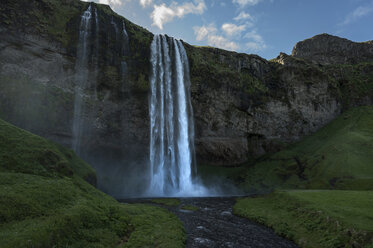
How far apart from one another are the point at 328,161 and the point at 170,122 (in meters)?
36.7

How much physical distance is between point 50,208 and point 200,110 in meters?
47.0

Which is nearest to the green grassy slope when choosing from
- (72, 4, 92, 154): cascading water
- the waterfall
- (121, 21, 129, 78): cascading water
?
the waterfall

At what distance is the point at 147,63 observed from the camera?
49938 mm

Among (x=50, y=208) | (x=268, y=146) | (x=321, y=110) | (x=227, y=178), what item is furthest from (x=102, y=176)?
(x=321, y=110)

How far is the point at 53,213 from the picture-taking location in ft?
43.4

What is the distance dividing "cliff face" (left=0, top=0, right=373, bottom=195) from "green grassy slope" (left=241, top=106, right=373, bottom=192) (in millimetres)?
4649

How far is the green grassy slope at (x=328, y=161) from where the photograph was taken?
139 feet

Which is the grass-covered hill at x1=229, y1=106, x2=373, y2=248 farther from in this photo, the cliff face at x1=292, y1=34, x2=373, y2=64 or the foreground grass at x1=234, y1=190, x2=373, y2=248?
the cliff face at x1=292, y1=34, x2=373, y2=64

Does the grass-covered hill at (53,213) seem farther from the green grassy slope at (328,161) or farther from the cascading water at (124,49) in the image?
the green grassy slope at (328,161)

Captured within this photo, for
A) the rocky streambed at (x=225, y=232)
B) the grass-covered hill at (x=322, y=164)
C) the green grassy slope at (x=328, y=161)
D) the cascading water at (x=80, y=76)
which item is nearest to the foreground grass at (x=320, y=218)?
the rocky streambed at (x=225, y=232)

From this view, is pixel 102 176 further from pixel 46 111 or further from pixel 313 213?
pixel 313 213

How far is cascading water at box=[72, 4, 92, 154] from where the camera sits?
43.6 meters

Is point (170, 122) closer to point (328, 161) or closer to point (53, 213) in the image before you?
point (328, 161)

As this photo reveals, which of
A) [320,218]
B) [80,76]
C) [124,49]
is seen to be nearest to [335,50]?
[124,49]
